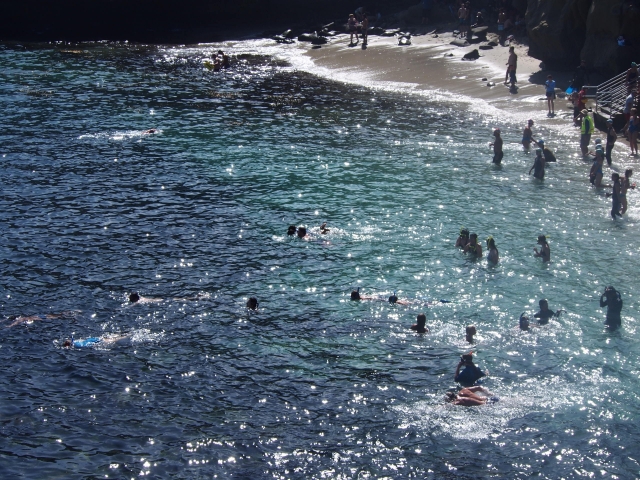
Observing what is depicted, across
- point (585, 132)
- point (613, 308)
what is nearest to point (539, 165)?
point (585, 132)

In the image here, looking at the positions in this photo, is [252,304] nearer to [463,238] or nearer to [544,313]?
[463,238]

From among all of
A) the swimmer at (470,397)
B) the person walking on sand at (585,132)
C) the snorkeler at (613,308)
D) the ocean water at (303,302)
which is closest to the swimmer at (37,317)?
the ocean water at (303,302)

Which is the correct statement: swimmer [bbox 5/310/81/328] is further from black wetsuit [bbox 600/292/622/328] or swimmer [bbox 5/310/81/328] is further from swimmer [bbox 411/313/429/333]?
black wetsuit [bbox 600/292/622/328]

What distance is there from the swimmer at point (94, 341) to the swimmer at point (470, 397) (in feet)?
30.7

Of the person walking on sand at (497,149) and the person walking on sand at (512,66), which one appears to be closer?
the person walking on sand at (497,149)

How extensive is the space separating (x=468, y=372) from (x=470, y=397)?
0.78 metres

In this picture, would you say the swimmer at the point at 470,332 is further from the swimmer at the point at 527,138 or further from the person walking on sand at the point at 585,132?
the swimmer at the point at 527,138

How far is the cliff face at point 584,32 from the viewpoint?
39000mm

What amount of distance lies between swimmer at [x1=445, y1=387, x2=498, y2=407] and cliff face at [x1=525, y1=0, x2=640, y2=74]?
2920 centimetres

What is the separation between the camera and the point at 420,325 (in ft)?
65.1

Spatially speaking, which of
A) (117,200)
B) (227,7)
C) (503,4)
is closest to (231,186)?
(117,200)

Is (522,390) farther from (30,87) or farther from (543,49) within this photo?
(30,87)

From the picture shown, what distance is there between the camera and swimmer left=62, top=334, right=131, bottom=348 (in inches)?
767

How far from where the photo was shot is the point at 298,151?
36.3 m
